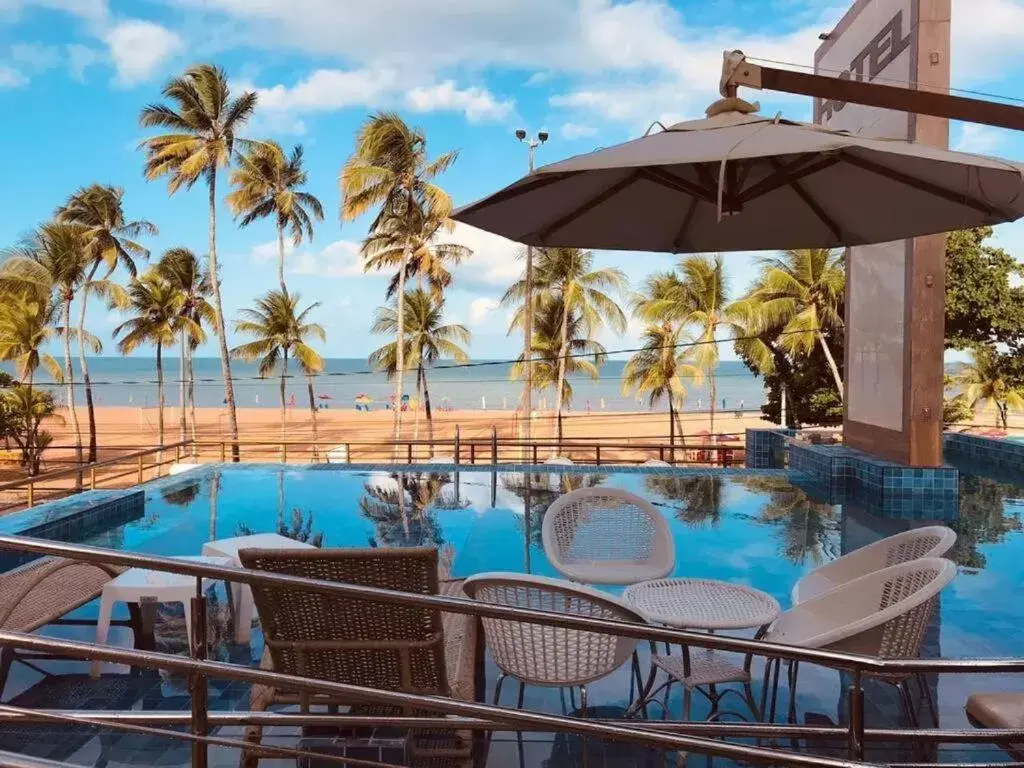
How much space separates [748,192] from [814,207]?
717mm

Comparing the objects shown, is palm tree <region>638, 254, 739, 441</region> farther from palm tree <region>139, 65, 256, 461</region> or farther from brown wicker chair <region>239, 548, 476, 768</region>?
brown wicker chair <region>239, 548, 476, 768</region>

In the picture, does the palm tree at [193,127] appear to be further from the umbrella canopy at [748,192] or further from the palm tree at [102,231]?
the umbrella canopy at [748,192]

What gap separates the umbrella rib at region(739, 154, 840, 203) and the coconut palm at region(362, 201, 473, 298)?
73.8ft

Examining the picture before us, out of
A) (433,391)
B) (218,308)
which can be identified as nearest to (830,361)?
(218,308)

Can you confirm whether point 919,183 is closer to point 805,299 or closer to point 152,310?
point 805,299

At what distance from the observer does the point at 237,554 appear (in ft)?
12.2

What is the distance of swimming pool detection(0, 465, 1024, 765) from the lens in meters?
3.46

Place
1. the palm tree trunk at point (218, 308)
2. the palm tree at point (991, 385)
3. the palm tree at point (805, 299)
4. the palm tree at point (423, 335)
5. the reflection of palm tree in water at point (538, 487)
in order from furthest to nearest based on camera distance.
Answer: the palm tree at point (423, 335) < the palm tree trunk at point (218, 308) < the palm tree at point (805, 299) < the palm tree at point (991, 385) < the reflection of palm tree in water at point (538, 487)

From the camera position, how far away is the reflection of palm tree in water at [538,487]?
25.4 ft

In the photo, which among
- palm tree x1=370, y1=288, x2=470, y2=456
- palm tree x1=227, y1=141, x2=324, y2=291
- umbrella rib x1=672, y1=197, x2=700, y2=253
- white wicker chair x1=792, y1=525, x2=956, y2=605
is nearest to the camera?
white wicker chair x1=792, y1=525, x2=956, y2=605

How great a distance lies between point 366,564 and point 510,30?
28022 millimetres

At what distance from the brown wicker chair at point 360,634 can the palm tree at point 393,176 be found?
74.2 feet

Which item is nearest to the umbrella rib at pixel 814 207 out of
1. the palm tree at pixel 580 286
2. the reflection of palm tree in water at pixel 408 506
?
the reflection of palm tree in water at pixel 408 506

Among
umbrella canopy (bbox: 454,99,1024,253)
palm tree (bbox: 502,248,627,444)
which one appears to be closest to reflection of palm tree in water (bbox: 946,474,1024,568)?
umbrella canopy (bbox: 454,99,1024,253)
